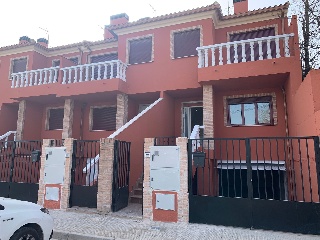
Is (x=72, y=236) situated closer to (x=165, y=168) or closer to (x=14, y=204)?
(x=14, y=204)

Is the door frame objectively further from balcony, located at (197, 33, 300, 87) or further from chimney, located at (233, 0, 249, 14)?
chimney, located at (233, 0, 249, 14)

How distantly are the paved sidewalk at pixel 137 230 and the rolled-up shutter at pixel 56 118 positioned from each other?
28.8ft

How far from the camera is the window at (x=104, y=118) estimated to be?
13.9 metres

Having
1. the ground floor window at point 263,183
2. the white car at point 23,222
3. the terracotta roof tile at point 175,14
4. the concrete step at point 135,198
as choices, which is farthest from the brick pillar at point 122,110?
the white car at point 23,222

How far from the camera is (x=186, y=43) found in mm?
11836

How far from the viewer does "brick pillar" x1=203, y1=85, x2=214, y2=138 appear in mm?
10078

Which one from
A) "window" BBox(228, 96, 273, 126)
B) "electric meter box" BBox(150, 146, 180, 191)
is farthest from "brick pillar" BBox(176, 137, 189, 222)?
"window" BBox(228, 96, 273, 126)

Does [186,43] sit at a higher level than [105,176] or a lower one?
higher

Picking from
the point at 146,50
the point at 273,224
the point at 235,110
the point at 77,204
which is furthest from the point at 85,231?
the point at 146,50

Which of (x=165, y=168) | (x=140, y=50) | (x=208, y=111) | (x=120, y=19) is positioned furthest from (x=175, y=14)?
(x=165, y=168)

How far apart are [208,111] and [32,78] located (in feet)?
34.4

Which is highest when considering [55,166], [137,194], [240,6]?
[240,6]

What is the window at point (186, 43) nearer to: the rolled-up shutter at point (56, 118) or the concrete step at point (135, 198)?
the concrete step at point (135, 198)

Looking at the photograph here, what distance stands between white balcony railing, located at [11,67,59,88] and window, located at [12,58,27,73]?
1249mm
